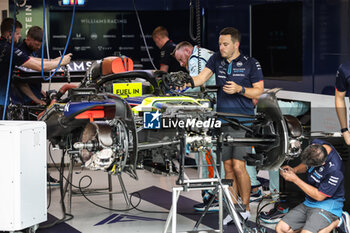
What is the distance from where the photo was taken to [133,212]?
6.09 metres

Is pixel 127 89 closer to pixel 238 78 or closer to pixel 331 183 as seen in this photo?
pixel 238 78

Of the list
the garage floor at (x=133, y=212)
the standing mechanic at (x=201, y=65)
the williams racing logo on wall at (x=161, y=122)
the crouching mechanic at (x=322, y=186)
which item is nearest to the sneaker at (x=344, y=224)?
the crouching mechanic at (x=322, y=186)

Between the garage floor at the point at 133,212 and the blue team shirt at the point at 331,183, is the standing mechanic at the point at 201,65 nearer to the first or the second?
the garage floor at the point at 133,212

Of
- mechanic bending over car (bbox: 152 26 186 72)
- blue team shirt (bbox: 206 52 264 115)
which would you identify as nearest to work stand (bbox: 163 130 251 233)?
blue team shirt (bbox: 206 52 264 115)

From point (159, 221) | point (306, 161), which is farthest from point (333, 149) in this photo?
point (159, 221)

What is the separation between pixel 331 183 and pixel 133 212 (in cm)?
216

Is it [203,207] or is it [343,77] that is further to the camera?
[203,207]

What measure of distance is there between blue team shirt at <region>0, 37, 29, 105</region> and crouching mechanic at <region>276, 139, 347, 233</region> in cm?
286

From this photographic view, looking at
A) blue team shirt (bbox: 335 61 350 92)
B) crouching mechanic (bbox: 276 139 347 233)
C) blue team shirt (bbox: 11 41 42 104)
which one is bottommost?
crouching mechanic (bbox: 276 139 347 233)

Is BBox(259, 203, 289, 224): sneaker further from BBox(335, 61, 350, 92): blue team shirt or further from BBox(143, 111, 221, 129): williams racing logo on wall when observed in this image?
BBox(143, 111, 221, 129): williams racing logo on wall

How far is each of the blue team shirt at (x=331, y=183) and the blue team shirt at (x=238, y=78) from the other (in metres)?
1.08

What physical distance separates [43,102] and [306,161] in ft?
11.4

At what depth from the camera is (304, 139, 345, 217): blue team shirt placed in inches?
184

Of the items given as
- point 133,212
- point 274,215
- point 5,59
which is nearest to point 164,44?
point 5,59
